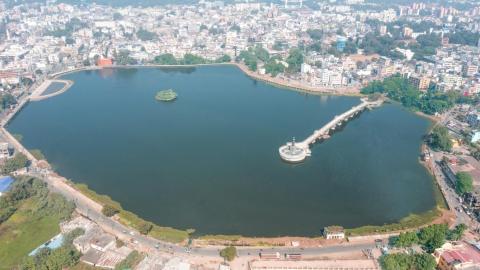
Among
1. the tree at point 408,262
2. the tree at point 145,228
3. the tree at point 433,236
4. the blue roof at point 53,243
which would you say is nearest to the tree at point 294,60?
the tree at point 433,236

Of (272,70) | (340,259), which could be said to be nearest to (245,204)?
(340,259)

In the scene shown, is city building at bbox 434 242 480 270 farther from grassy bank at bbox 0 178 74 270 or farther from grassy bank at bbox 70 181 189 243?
grassy bank at bbox 0 178 74 270

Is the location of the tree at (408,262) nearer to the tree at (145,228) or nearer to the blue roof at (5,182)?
the tree at (145,228)

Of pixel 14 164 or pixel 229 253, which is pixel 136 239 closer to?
pixel 229 253

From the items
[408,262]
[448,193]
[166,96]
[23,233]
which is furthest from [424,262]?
[166,96]

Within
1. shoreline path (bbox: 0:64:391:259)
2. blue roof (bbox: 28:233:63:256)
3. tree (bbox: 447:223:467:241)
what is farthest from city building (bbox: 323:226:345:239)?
blue roof (bbox: 28:233:63:256)

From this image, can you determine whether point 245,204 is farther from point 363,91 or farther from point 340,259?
point 363,91
